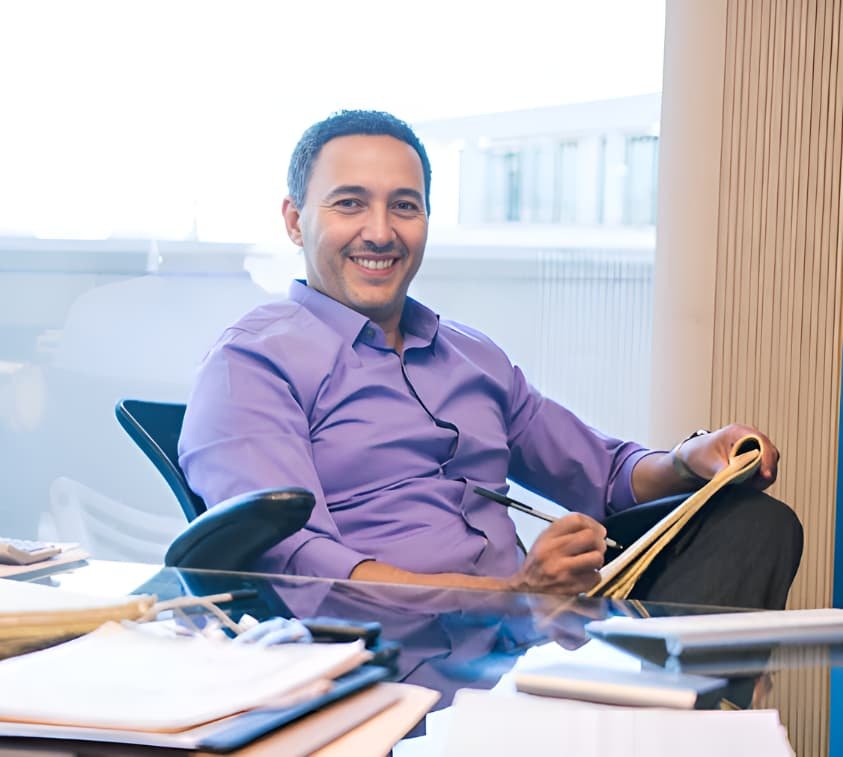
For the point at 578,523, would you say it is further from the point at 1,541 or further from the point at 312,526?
the point at 1,541

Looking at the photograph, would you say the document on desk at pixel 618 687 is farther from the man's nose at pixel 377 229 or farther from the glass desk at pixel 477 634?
the man's nose at pixel 377 229

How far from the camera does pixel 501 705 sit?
823mm

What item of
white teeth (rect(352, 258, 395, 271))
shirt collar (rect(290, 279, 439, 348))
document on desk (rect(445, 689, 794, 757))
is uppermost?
white teeth (rect(352, 258, 395, 271))

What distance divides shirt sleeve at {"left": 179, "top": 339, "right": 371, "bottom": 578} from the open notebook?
14.1 inches

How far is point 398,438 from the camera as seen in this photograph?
1.93 m

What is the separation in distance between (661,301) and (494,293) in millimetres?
476

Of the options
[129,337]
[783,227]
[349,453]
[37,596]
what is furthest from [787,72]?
[37,596]

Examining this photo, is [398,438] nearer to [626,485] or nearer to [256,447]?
[256,447]

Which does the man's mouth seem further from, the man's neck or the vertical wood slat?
the vertical wood slat

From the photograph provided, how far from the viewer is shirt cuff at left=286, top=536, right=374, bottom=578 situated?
1626 mm

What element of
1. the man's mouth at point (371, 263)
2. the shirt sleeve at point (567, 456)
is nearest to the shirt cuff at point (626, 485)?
the shirt sleeve at point (567, 456)

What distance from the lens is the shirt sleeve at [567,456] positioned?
2164 mm

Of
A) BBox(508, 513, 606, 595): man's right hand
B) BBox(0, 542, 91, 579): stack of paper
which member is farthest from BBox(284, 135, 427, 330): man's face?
BBox(0, 542, 91, 579): stack of paper

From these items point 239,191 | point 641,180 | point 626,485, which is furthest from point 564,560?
point 239,191
